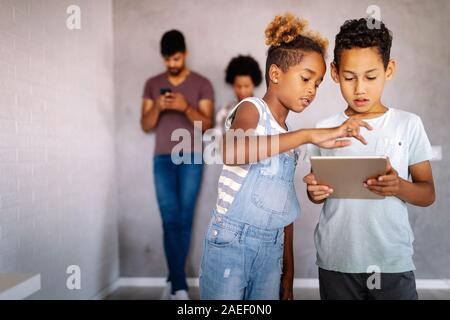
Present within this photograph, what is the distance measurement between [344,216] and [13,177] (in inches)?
47.9

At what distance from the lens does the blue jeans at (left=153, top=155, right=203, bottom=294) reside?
2592 millimetres

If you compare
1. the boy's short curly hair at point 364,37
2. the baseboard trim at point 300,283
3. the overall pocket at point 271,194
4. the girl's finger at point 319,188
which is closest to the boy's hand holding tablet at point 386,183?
the girl's finger at point 319,188

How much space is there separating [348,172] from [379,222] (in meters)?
0.20

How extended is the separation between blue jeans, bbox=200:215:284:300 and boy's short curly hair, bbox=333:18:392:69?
0.57m

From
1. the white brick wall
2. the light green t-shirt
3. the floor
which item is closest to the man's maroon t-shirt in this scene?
the white brick wall

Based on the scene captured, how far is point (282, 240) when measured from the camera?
1.23 m

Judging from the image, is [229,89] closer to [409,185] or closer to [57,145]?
[57,145]

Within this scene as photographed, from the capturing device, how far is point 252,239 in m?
1.15

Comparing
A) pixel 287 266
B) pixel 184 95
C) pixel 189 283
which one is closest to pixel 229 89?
pixel 184 95

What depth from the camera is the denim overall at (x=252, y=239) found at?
1.14 meters

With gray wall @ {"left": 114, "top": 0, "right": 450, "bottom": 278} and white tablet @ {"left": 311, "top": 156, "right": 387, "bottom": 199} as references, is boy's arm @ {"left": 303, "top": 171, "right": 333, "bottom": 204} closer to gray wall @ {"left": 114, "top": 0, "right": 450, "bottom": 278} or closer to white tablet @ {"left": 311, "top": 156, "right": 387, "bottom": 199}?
white tablet @ {"left": 311, "top": 156, "right": 387, "bottom": 199}

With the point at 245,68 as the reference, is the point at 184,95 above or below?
below
